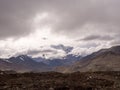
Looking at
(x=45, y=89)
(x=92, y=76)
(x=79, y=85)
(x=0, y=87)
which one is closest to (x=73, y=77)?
(x=92, y=76)

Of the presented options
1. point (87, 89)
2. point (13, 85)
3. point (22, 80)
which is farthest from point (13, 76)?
point (87, 89)

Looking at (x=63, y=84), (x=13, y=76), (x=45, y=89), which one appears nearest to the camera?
(x=45, y=89)

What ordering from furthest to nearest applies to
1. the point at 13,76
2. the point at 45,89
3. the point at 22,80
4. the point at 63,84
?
the point at 13,76 < the point at 22,80 < the point at 63,84 < the point at 45,89

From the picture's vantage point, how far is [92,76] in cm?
6956

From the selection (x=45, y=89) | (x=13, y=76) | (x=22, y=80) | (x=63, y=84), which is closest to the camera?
(x=45, y=89)

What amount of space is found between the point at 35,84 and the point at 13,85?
496 centimetres

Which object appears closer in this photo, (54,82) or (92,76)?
(54,82)

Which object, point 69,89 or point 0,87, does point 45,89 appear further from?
point 0,87

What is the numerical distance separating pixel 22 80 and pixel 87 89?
17.7m

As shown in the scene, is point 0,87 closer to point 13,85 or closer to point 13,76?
point 13,85

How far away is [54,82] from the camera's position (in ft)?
209

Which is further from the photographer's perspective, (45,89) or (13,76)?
(13,76)

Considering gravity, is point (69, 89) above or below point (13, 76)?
below

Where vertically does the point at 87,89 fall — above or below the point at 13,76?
below
